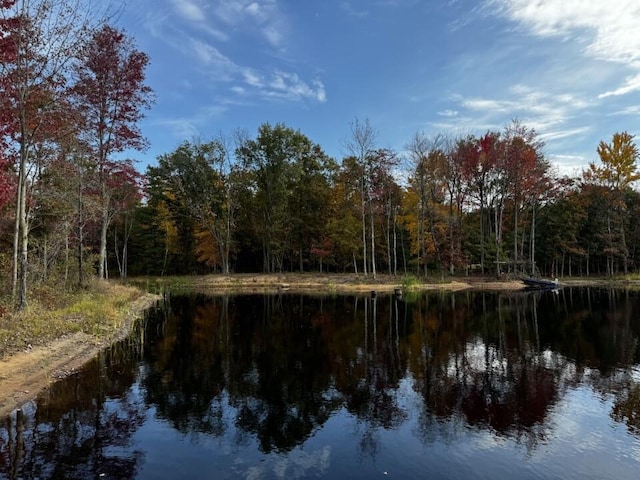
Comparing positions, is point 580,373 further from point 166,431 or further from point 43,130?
point 43,130

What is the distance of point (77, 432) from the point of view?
25.3 ft

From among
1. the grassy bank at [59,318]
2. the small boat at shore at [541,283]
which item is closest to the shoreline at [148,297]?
the grassy bank at [59,318]

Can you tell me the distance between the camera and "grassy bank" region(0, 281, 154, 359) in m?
12.0

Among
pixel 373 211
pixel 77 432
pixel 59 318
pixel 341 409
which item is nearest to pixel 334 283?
pixel 373 211

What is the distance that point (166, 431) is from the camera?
318 inches

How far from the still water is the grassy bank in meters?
1.42

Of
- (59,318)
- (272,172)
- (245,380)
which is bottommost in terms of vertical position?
(245,380)

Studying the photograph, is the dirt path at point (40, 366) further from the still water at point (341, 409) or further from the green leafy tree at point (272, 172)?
the green leafy tree at point (272, 172)

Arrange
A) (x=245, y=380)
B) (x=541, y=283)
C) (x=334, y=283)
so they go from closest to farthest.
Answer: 1. (x=245, y=380)
2. (x=541, y=283)
3. (x=334, y=283)

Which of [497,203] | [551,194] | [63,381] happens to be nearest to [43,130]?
[63,381]

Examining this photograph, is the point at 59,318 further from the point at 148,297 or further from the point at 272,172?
the point at 272,172

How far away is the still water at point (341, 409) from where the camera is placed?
22.2 ft

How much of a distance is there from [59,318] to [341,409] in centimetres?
1087

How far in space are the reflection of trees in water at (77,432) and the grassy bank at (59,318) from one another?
2.27m
